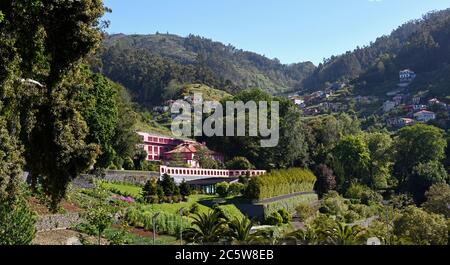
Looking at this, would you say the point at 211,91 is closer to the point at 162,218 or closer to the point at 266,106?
the point at 266,106

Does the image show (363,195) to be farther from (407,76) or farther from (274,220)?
(407,76)

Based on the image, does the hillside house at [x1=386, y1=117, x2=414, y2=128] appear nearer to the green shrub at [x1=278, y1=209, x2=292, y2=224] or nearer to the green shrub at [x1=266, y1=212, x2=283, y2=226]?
the green shrub at [x1=278, y1=209, x2=292, y2=224]

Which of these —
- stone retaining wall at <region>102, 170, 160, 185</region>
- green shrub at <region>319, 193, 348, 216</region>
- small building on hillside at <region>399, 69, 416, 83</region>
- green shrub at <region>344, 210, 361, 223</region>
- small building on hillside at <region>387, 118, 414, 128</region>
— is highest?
small building on hillside at <region>399, 69, 416, 83</region>

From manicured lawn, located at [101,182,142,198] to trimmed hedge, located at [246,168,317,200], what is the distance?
8241 mm

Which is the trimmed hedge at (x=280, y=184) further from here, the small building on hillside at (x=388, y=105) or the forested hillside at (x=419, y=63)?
the forested hillside at (x=419, y=63)

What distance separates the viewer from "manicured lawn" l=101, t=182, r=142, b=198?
33000 mm

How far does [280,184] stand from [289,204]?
1970 millimetres

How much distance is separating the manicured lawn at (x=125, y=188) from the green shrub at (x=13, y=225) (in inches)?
702

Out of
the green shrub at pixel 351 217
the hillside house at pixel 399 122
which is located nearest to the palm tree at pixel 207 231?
the green shrub at pixel 351 217

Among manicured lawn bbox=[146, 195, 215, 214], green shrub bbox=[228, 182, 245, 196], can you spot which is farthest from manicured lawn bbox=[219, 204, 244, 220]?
green shrub bbox=[228, 182, 245, 196]

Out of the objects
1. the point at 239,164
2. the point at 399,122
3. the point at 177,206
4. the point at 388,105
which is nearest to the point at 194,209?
the point at 177,206

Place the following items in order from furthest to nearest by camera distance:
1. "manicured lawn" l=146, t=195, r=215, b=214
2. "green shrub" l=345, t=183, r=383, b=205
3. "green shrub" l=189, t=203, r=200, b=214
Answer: "green shrub" l=345, t=183, r=383, b=205 → "green shrub" l=189, t=203, r=200, b=214 → "manicured lawn" l=146, t=195, r=215, b=214
